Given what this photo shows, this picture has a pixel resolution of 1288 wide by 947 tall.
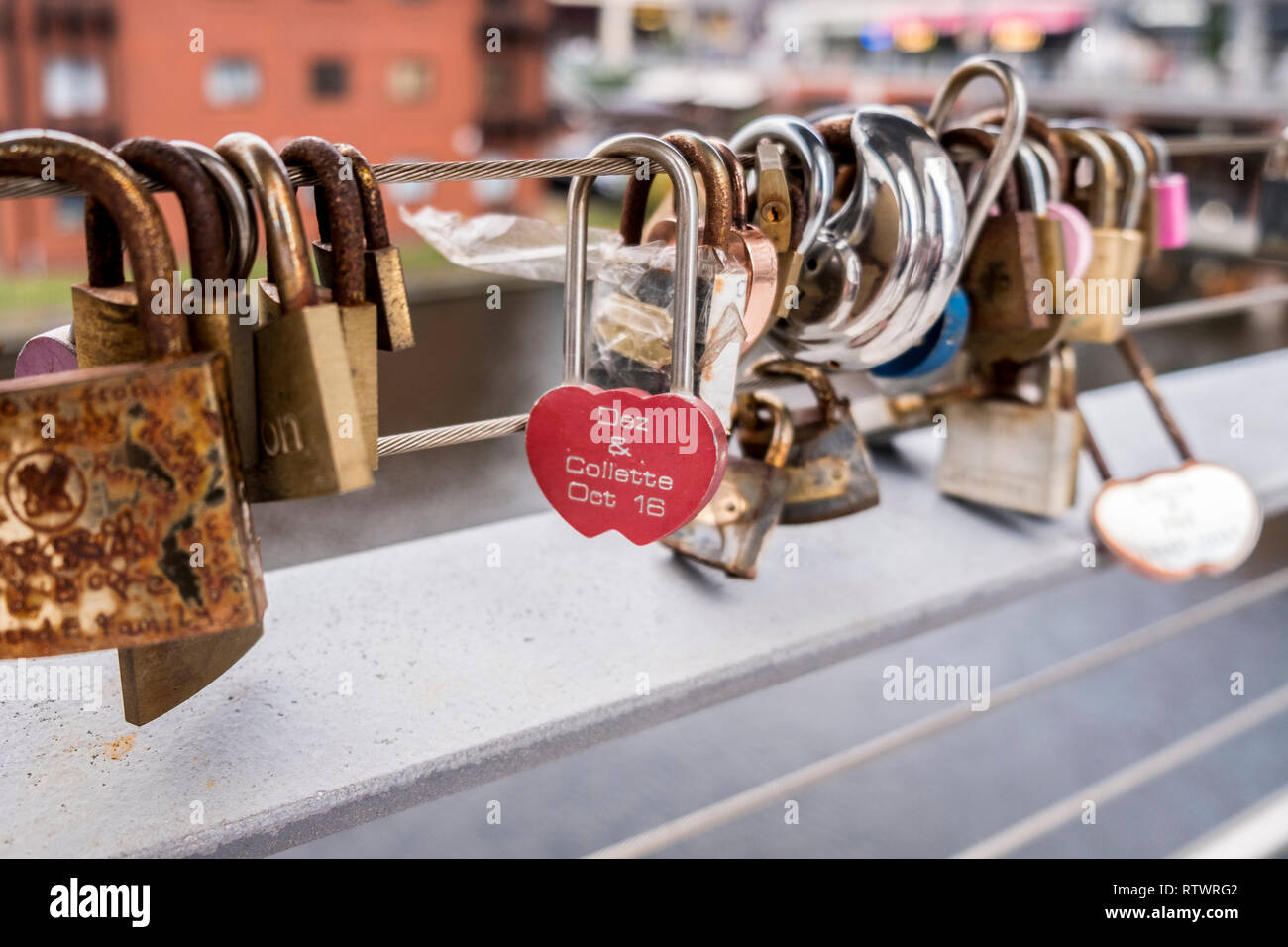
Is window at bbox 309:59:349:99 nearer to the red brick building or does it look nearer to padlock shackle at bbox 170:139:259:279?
the red brick building

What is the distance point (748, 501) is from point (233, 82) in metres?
15.6

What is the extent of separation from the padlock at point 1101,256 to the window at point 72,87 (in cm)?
1412

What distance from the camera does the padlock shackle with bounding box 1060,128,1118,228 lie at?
2.92ft

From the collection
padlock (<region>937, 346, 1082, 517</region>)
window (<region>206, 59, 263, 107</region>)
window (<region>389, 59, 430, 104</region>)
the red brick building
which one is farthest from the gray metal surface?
window (<region>389, 59, 430, 104</region>)

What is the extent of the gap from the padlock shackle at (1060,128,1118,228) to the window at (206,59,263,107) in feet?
50.2

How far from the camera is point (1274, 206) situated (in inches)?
49.7

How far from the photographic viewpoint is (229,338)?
456mm

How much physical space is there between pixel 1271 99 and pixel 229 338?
24205 millimetres

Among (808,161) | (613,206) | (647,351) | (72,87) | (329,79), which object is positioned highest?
(329,79)

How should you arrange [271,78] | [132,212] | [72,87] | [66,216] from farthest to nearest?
[271,78]
[66,216]
[72,87]
[132,212]

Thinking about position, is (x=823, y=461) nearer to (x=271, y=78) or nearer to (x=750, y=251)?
(x=750, y=251)

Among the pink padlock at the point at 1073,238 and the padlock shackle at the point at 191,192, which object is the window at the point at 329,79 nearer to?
the pink padlock at the point at 1073,238

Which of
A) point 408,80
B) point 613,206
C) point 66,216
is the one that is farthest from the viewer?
point 613,206

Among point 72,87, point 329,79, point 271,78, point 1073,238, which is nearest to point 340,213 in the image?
point 1073,238
